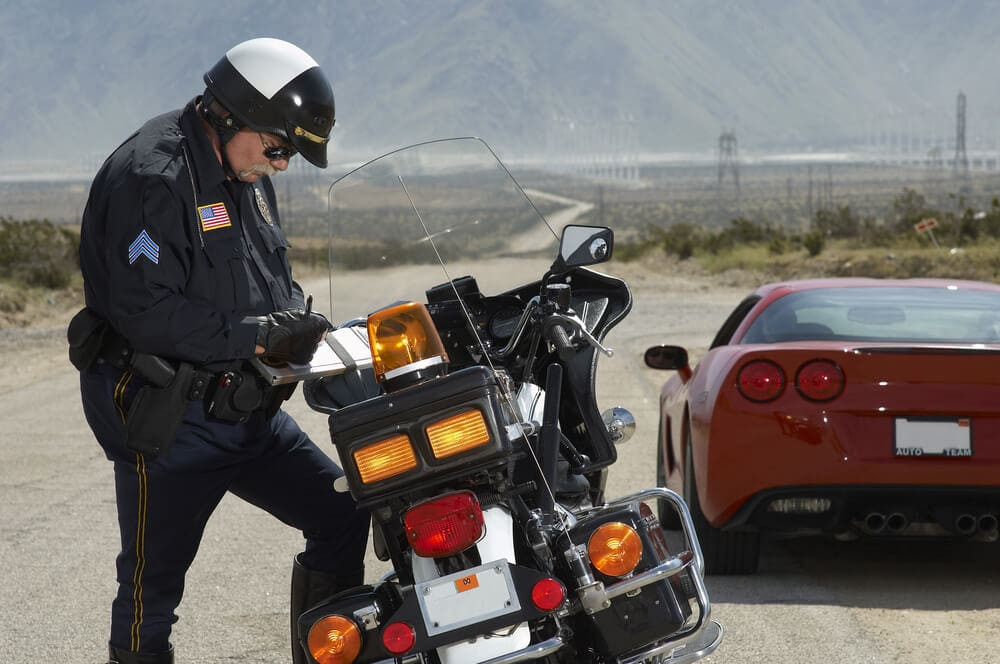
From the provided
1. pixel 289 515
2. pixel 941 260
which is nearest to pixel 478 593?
pixel 289 515

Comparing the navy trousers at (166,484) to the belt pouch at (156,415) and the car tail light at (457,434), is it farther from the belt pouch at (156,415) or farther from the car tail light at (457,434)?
the car tail light at (457,434)

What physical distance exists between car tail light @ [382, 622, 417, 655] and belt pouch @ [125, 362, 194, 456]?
84cm

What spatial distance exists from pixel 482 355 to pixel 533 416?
0.99 ft

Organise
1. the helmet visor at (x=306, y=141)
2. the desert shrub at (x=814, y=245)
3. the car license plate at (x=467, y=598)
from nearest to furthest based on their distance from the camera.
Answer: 1. the car license plate at (x=467, y=598)
2. the helmet visor at (x=306, y=141)
3. the desert shrub at (x=814, y=245)

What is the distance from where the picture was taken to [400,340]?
3.60 meters

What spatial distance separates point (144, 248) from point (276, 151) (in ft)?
1.63

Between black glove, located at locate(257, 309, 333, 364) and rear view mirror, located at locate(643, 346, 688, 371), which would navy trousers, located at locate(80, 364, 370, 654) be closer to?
black glove, located at locate(257, 309, 333, 364)

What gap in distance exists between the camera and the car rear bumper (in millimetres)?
6090

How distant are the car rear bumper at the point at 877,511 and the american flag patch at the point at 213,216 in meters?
3.09

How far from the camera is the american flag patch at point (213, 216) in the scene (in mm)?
3873

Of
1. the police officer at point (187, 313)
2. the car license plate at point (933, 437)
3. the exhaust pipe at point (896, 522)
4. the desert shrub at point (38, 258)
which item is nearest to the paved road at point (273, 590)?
the exhaust pipe at point (896, 522)

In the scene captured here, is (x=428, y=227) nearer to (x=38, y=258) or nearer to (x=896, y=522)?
(x=896, y=522)

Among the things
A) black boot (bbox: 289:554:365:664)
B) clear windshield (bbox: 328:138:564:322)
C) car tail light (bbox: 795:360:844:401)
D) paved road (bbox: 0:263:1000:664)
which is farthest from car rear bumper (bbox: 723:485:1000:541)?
black boot (bbox: 289:554:365:664)

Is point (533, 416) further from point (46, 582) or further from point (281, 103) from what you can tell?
point (46, 582)
